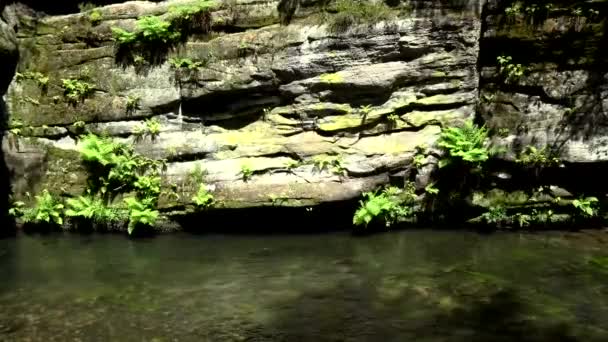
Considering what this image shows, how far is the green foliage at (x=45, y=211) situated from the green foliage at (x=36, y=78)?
9.02ft

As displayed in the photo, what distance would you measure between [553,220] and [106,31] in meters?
11.7

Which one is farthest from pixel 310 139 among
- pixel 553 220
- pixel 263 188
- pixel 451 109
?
pixel 553 220

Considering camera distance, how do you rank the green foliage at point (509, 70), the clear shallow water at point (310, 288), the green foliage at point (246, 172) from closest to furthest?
the clear shallow water at point (310, 288) < the green foliage at point (509, 70) < the green foliage at point (246, 172)

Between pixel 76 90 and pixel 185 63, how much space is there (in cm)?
289

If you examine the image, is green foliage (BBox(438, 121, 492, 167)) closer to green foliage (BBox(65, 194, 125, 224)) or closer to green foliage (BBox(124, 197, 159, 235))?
green foliage (BBox(124, 197, 159, 235))

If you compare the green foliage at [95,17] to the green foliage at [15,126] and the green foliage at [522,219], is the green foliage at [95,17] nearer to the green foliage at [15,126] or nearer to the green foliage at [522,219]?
the green foliage at [15,126]

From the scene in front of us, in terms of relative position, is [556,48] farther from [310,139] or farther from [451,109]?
[310,139]

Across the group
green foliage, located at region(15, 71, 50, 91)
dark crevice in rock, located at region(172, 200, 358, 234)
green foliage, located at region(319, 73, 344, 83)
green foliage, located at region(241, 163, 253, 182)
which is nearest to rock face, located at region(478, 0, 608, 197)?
green foliage, located at region(319, 73, 344, 83)

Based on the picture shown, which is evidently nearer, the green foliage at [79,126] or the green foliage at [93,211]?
the green foliage at [93,211]

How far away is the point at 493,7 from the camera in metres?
12.1

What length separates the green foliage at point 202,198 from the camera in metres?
12.2

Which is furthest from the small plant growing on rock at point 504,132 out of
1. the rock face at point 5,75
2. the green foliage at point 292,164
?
the rock face at point 5,75

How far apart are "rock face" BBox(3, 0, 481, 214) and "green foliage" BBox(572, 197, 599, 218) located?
9.78ft

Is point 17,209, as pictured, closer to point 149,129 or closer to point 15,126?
point 15,126
